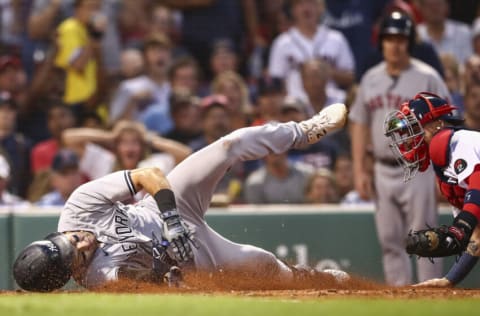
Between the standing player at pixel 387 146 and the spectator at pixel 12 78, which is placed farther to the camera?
the spectator at pixel 12 78

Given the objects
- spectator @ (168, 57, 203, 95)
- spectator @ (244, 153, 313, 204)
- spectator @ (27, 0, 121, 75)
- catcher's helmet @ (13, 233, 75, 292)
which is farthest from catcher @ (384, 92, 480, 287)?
spectator @ (27, 0, 121, 75)

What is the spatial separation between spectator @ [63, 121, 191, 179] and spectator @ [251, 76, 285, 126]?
939 mm

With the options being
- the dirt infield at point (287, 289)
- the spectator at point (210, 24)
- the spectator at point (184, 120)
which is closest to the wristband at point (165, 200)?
the dirt infield at point (287, 289)

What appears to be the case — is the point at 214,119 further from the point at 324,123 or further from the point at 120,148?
the point at 324,123

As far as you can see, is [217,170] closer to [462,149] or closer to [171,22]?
[462,149]

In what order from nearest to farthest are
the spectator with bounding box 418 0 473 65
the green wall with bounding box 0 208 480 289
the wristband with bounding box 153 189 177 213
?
the wristband with bounding box 153 189 177 213
the green wall with bounding box 0 208 480 289
the spectator with bounding box 418 0 473 65

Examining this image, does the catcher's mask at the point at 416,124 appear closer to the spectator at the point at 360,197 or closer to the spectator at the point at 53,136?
the spectator at the point at 360,197

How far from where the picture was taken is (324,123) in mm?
8062

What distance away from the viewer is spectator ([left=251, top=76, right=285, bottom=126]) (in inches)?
471

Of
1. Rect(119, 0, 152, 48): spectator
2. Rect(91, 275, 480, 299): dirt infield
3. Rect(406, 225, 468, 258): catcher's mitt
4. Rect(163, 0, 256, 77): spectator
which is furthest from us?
Rect(119, 0, 152, 48): spectator

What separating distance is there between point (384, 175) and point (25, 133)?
459cm

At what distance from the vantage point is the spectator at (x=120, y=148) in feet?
37.4

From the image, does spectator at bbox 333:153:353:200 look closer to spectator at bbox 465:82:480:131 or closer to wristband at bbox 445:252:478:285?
spectator at bbox 465:82:480:131

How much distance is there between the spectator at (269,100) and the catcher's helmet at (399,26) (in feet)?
6.81
